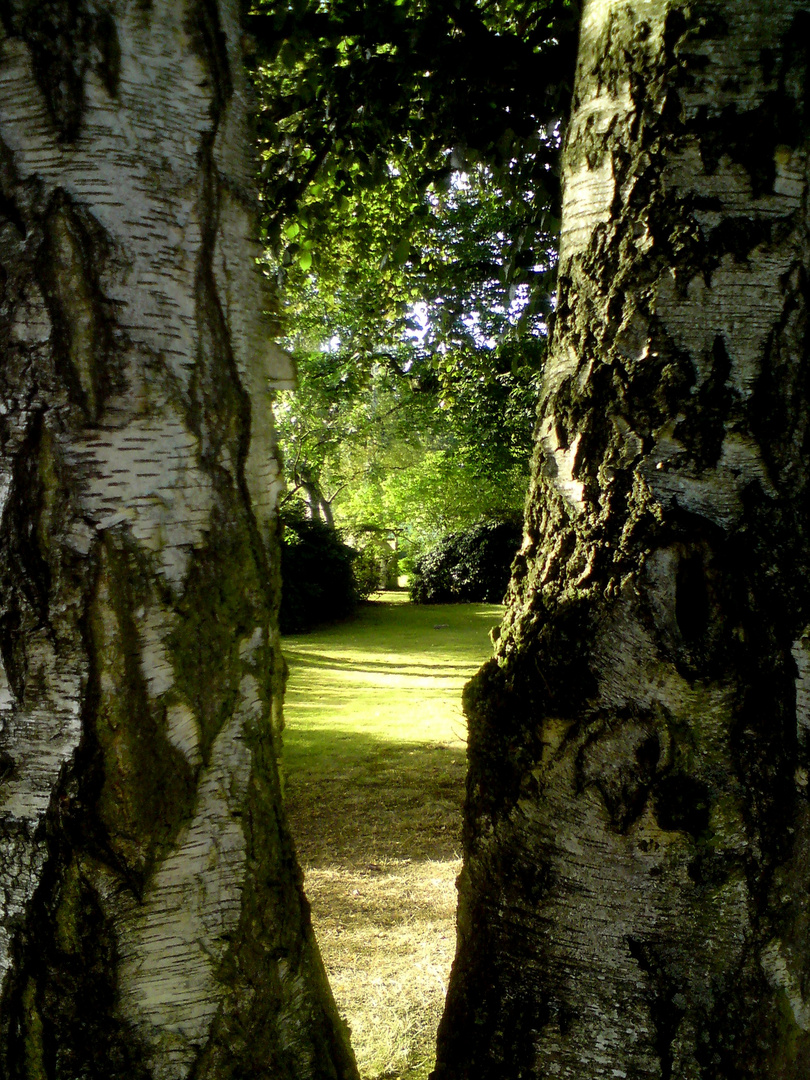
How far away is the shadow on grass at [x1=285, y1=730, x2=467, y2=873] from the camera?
4359 millimetres

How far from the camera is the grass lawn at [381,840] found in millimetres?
2723

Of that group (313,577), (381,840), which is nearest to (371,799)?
(381,840)

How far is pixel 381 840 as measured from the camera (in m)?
→ 4.51

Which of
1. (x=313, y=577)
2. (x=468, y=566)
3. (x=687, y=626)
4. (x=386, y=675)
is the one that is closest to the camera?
(x=687, y=626)

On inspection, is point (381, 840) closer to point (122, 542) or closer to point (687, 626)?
point (687, 626)

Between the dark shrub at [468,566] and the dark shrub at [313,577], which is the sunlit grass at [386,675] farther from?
the dark shrub at [468,566]

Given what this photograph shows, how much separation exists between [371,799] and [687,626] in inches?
166

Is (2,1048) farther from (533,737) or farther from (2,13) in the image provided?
(2,13)

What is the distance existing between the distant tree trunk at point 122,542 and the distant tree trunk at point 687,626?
63 centimetres

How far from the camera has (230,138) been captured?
4.59 feet

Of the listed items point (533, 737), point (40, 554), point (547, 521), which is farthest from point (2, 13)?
point (533, 737)

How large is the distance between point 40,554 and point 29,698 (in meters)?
0.24

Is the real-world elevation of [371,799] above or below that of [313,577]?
below

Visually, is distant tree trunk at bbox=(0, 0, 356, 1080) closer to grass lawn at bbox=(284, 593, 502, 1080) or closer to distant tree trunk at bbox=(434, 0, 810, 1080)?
distant tree trunk at bbox=(434, 0, 810, 1080)
